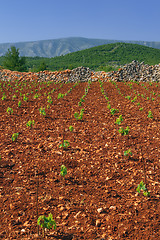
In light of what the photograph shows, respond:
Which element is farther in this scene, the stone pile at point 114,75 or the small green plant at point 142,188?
the stone pile at point 114,75

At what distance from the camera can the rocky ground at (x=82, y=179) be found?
13.5ft

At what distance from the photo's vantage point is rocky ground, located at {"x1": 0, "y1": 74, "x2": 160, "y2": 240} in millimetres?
4109

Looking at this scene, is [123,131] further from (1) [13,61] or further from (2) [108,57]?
(2) [108,57]

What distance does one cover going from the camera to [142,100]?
14.3 metres

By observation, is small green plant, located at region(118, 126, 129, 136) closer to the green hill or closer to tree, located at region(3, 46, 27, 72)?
tree, located at region(3, 46, 27, 72)

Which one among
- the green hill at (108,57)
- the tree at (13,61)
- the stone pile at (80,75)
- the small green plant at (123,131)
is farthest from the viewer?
the green hill at (108,57)

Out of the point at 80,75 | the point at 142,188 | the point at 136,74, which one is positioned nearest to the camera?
the point at 142,188

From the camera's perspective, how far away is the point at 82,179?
18.5ft

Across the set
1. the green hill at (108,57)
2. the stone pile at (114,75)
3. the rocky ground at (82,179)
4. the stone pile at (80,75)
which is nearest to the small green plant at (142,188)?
the rocky ground at (82,179)

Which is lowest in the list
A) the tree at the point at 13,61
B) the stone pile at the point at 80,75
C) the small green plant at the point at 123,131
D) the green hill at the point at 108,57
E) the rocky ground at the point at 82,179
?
the rocky ground at the point at 82,179

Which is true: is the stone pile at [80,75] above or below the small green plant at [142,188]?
above

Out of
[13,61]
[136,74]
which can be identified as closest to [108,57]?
[13,61]

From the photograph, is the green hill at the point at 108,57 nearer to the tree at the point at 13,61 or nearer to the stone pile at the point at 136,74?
the tree at the point at 13,61

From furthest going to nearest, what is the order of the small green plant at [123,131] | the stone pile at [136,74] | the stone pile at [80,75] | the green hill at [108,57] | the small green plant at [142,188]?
1. the green hill at [108,57]
2. the stone pile at [80,75]
3. the stone pile at [136,74]
4. the small green plant at [123,131]
5. the small green plant at [142,188]
